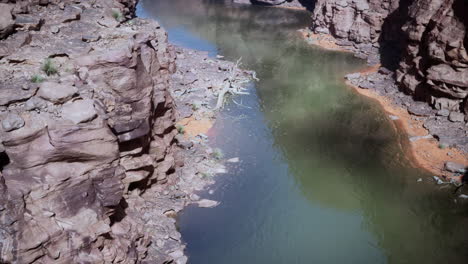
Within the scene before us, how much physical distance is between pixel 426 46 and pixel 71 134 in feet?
85.9

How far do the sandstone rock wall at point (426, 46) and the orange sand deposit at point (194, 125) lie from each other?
1613 centimetres

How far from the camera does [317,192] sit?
60.3 ft

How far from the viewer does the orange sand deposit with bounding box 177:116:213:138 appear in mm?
22836

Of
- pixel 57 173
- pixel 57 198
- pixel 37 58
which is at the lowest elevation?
pixel 57 198

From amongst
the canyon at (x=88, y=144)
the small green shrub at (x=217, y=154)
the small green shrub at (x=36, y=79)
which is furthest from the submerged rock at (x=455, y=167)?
the small green shrub at (x=36, y=79)

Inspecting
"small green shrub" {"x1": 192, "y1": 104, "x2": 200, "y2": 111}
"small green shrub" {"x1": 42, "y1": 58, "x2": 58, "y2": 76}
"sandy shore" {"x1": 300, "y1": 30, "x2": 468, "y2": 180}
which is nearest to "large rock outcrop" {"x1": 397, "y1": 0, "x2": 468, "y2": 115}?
"sandy shore" {"x1": 300, "y1": 30, "x2": 468, "y2": 180}

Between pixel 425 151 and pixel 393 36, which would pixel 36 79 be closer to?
pixel 425 151

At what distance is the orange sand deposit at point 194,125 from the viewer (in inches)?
899

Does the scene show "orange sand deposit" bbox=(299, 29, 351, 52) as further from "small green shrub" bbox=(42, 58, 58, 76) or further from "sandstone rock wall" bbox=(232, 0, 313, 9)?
"small green shrub" bbox=(42, 58, 58, 76)

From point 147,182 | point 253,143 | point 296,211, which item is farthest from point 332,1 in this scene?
point 147,182

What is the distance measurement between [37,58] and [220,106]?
632 inches

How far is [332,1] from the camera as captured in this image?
4166 cm

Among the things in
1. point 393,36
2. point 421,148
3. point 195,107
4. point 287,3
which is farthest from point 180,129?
point 287,3

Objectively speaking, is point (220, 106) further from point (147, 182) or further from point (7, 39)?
point (7, 39)
